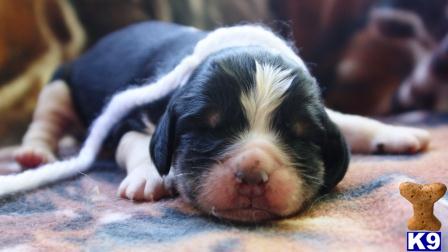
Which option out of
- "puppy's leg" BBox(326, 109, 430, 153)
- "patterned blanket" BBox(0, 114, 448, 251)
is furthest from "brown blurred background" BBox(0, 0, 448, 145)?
"patterned blanket" BBox(0, 114, 448, 251)

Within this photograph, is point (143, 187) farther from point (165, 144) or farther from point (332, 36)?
point (332, 36)

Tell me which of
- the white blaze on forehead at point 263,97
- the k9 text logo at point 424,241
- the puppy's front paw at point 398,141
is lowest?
the puppy's front paw at point 398,141

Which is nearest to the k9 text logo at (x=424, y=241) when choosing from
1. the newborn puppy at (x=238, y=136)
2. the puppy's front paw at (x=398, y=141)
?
the newborn puppy at (x=238, y=136)

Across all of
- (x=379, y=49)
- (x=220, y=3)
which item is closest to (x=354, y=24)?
(x=379, y=49)

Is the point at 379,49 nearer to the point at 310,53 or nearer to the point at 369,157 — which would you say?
the point at 310,53

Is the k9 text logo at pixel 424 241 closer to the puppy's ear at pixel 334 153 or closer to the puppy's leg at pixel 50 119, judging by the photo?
the puppy's ear at pixel 334 153

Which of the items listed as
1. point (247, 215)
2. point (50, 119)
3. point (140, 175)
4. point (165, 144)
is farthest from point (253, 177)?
point (50, 119)

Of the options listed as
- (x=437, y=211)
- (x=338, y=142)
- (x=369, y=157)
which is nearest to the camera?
(x=437, y=211)
